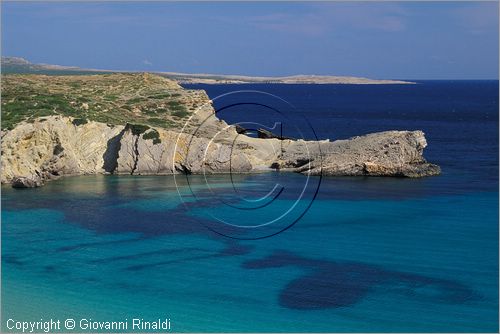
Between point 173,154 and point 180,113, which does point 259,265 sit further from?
point 180,113

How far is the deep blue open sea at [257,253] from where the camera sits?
68.9ft

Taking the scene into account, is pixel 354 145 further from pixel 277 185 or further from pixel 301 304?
pixel 301 304

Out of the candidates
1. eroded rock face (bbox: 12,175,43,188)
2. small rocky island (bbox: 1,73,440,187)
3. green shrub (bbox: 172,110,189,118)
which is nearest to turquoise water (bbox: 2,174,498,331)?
eroded rock face (bbox: 12,175,43,188)

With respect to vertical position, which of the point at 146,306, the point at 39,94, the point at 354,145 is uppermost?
the point at 39,94

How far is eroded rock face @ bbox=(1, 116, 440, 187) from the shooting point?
43.4 meters

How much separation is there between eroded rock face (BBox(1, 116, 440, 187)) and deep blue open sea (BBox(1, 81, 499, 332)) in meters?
1.27

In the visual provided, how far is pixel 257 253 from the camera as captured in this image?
88.8ft

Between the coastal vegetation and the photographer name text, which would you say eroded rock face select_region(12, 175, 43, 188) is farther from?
the photographer name text

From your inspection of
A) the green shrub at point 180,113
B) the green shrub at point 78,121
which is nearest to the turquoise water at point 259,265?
the green shrub at point 78,121

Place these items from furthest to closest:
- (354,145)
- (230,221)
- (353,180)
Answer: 1. (354,145)
2. (353,180)
3. (230,221)

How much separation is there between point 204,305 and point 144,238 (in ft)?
27.1

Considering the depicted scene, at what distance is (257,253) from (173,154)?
61.9ft

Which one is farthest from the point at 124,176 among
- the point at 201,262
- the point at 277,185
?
the point at 201,262

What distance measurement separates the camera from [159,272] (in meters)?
24.8
